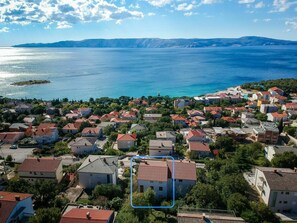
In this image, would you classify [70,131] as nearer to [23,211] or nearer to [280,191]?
[23,211]

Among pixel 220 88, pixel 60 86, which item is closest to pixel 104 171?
pixel 220 88

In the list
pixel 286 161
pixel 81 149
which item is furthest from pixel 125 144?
pixel 286 161

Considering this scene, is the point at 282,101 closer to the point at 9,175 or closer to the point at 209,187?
the point at 209,187

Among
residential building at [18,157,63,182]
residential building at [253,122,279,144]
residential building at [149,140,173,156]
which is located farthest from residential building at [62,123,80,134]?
residential building at [253,122,279,144]

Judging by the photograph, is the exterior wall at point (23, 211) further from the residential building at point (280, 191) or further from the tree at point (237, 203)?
the residential building at point (280, 191)

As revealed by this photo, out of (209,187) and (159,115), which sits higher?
(209,187)

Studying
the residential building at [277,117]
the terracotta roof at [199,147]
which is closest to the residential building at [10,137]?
the terracotta roof at [199,147]
